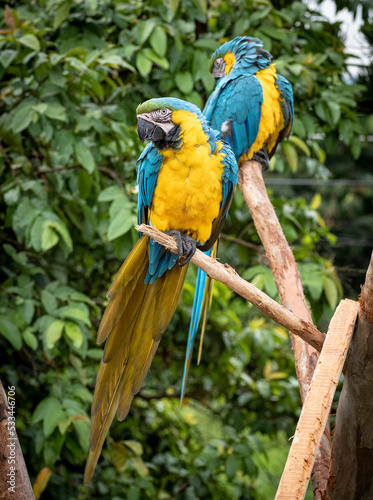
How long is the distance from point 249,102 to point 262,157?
0.19 meters

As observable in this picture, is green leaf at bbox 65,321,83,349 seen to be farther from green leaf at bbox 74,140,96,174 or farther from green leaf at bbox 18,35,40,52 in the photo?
green leaf at bbox 18,35,40,52

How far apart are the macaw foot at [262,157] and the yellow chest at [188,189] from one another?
1.60 ft

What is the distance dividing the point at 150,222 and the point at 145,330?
283 millimetres

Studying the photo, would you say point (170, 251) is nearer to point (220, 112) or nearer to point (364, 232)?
point (220, 112)

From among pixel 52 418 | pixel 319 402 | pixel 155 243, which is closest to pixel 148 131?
pixel 155 243

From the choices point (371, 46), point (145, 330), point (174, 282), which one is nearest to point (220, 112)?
point (174, 282)

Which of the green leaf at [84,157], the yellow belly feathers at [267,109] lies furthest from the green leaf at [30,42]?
the yellow belly feathers at [267,109]

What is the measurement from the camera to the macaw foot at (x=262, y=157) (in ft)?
5.48

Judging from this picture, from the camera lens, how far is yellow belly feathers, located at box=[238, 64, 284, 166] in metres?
1.65

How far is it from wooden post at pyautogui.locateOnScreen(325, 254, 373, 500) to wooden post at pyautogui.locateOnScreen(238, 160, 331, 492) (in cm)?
A: 20

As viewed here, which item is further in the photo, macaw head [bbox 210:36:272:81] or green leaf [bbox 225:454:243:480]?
green leaf [bbox 225:454:243:480]

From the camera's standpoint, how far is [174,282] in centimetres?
125

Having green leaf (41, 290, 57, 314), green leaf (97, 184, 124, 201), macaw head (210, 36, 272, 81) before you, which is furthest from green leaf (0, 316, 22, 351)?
macaw head (210, 36, 272, 81)

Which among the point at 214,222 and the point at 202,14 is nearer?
the point at 214,222
